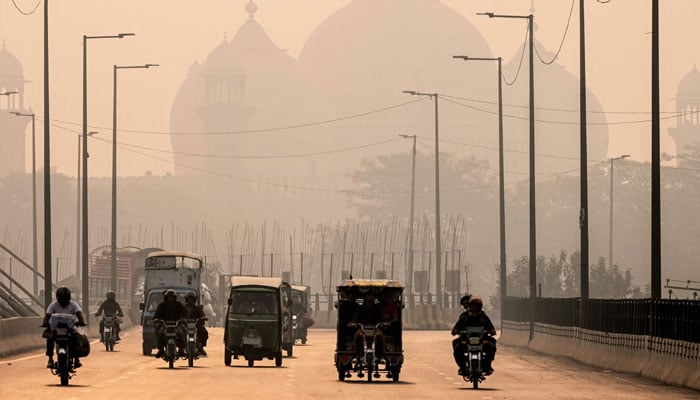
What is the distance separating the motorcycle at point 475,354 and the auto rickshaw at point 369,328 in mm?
2339

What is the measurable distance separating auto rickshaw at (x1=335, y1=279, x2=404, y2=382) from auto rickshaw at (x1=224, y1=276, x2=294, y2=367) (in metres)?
6.28

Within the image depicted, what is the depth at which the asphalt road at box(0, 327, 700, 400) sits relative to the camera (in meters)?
31.7

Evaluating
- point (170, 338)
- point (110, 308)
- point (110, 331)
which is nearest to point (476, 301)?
point (170, 338)

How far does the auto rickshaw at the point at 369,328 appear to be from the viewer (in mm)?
36250

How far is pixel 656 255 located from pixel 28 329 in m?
18.7

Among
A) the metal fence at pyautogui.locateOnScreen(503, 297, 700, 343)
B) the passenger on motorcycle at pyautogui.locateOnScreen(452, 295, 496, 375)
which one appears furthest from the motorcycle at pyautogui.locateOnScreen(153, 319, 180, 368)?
the metal fence at pyautogui.locateOnScreen(503, 297, 700, 343)

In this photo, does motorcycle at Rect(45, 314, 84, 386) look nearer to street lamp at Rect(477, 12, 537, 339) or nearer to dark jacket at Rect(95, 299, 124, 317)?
dark jacket at Rect(95, 299, 124, 317)

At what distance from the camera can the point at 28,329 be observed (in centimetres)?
5275

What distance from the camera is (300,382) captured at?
3597cm

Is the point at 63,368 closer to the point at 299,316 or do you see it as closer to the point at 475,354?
the point at 475,354

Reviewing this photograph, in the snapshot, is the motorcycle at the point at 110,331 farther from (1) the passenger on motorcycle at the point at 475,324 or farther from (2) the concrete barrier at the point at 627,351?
(1) the passenger on motorcycle at the point at 475,324

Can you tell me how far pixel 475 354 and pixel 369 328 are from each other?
2.81 metres

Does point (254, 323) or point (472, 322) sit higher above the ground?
point (472, 322)

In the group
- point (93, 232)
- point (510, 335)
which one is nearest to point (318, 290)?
point (93, 232)
